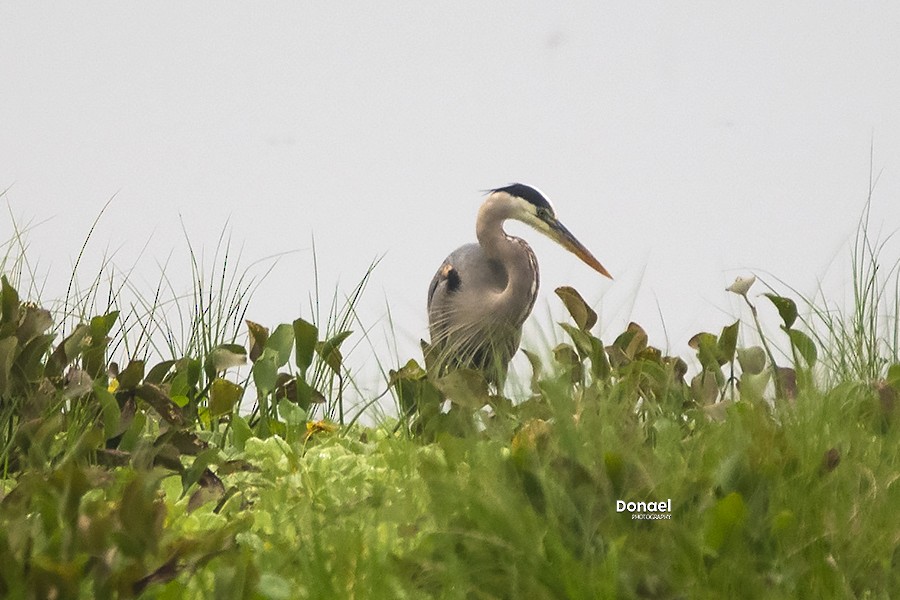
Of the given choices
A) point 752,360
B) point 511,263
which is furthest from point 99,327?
point 511,263

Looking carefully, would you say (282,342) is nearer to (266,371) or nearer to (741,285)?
(266,371)

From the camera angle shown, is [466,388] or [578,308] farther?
[578,308]

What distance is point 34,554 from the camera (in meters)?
1.76

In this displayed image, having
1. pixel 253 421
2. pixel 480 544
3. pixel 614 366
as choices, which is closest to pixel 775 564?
pixel 480 544

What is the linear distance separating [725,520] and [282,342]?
6.48 ft

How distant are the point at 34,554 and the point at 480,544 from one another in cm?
78

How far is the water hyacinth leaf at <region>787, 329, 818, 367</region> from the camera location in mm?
2997

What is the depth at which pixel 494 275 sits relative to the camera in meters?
6.43

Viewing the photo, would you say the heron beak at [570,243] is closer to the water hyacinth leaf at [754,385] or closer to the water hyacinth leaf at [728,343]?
the water hyacinth leaf at [728,343]

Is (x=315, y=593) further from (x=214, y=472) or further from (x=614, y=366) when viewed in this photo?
(x=614, y=366)

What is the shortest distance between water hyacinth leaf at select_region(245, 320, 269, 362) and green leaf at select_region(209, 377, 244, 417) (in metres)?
0.27

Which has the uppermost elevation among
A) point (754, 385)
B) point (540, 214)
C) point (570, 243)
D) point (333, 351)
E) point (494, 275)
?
point (540, 214)

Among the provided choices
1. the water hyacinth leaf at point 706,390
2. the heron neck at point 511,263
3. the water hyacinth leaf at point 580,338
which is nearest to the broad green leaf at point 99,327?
the water hyacinth leaf at point 580,338

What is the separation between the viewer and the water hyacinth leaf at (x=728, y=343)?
11.0 ft
